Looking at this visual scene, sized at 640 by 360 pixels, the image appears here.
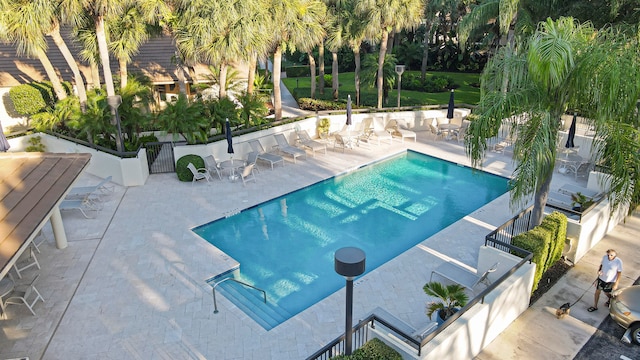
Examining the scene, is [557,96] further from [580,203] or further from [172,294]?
[172,294]

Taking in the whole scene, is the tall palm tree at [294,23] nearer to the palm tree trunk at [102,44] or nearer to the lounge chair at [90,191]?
the palm tree trunk at [102,44]

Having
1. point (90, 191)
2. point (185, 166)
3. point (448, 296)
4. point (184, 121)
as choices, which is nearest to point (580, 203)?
point (448, 296)

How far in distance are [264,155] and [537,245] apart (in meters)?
11.2

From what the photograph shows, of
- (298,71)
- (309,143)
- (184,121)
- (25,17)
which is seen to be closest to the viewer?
(25,17)

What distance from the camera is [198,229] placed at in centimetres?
1380

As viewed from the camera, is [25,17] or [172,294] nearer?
[172,294]

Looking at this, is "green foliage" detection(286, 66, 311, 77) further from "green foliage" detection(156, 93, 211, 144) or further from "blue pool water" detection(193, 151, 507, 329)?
"green foliage" detection(156, 93, 211, 144)

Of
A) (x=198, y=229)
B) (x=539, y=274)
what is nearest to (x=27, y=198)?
(x=198, y=229)

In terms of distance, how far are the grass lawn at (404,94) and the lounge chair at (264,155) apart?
461 inches

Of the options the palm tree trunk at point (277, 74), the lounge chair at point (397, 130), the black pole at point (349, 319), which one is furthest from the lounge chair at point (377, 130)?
the black pole at point (349, 319)

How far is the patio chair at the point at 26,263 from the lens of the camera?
1099 centimetres

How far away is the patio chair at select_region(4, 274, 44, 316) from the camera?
31.5 feet

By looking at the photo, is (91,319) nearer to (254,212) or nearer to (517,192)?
(254,212)

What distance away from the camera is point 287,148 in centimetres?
1894
